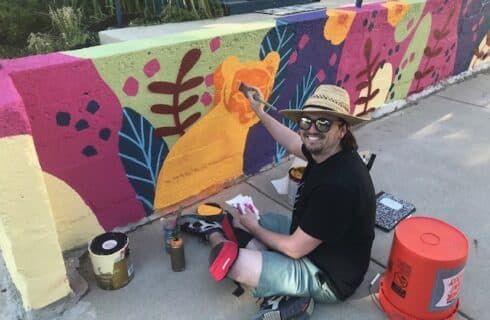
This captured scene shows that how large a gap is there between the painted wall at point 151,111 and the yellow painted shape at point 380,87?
0.07 meters

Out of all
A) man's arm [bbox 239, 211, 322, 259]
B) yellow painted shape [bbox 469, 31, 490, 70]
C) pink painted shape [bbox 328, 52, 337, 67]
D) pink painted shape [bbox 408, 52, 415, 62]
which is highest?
pink painted shape [bbox 328, 52, 337, 67]

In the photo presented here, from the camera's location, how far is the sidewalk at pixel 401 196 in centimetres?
261

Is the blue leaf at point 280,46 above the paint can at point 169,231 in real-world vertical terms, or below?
above

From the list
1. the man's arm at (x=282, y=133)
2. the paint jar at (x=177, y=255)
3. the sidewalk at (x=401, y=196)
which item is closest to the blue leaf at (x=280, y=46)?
the man's arm at (x=282, y=133)

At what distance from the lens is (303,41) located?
3811 mm

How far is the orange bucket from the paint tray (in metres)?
0.78

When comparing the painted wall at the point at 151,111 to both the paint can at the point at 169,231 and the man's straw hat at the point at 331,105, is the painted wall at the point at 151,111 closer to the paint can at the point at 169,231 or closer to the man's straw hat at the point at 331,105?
the paint can at the point at 169,231

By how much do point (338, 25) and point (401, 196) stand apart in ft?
5.42

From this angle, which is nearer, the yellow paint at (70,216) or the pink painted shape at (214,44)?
the yellow paint at (70,216)

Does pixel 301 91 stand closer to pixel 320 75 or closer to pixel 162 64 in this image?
pixel 320 75

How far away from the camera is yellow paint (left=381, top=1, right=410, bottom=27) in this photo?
178 inches

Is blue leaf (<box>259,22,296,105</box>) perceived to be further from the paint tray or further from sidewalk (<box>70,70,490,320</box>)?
the paint tray

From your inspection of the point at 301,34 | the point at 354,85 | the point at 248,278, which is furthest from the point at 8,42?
the point at 248,278

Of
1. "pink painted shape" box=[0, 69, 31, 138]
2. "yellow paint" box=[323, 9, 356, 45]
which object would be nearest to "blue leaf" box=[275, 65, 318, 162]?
"yellow paint" box=[323, 9, 356, 45]
